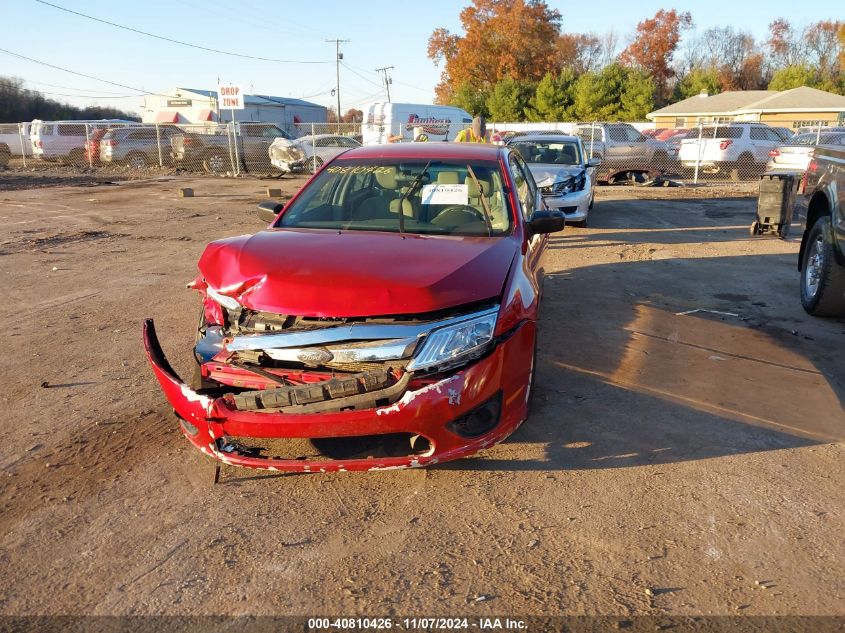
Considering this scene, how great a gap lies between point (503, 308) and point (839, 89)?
210 feet

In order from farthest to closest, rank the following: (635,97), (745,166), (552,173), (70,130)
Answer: (635,97) < (70,130) < (745,166) < (552,173)

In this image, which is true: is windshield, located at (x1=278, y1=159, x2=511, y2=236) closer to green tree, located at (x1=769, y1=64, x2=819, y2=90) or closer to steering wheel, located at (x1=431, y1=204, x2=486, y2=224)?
steering wheel, located at (x1=431, y1=204, x2=486, y2=224)

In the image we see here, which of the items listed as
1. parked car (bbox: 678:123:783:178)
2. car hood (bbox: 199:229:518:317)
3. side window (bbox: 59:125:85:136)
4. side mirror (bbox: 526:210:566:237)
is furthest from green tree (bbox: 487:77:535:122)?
car hood (bbox: 199:229:518:317)

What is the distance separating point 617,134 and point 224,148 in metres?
14.3

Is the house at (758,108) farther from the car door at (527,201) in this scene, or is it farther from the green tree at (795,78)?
the car door at (527,201)

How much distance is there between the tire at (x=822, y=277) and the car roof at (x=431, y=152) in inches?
124

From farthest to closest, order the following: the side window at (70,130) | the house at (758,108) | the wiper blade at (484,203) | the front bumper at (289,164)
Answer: the house at (758,108) → the side window at (70,130) → the front bumper at (289,164) → the wiper blade at (484,203)

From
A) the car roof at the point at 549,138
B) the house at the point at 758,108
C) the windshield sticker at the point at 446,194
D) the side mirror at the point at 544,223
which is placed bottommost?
the side mirror at the point at 544,223

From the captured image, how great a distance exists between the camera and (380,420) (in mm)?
3029

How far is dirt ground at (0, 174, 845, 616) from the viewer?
8.56ft

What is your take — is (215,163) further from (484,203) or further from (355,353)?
(355,353)

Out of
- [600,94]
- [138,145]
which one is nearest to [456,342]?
[138,145]

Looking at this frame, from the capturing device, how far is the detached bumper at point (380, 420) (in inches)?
120

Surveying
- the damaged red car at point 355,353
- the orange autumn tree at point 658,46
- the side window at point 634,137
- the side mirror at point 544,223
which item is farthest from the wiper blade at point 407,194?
the orange autumn tree at point 658,46
